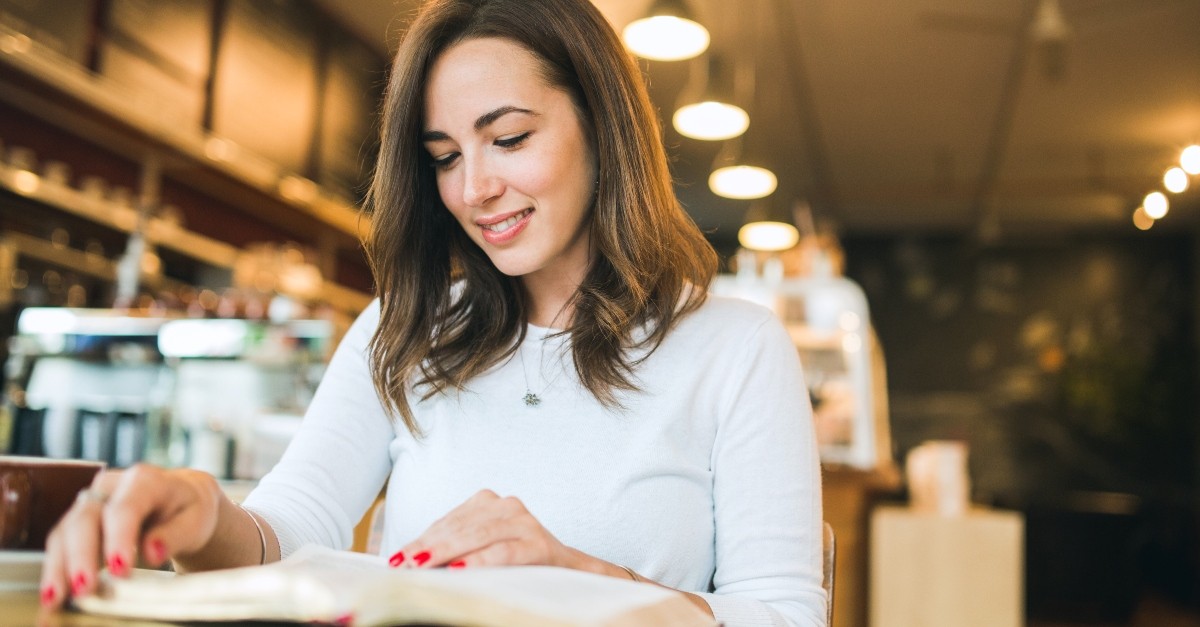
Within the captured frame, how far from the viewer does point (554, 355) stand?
1.24 metres

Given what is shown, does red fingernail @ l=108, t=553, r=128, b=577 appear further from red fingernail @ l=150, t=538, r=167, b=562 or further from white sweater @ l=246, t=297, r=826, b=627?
white sweater @ l=246, t=297, r=826, b=627

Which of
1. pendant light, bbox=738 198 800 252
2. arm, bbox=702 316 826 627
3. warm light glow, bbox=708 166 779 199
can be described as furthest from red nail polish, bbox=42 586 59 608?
pendant light, bbox=738 198 800 252

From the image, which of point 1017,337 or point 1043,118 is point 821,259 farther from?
point 1017,337

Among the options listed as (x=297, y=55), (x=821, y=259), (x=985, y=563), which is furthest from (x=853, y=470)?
(x=297, y=55)

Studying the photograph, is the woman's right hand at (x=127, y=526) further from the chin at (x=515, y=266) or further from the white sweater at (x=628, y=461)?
the chin at (x=515, y=266)

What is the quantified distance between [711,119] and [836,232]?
5.87 m

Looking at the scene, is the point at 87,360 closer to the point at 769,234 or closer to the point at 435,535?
the point at 435,535

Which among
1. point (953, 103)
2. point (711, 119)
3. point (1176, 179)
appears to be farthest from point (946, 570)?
point (953, 103)

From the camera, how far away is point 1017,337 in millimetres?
9031

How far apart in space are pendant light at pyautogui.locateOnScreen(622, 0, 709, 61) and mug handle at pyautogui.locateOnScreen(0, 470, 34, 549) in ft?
8.94

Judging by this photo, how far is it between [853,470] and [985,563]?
0.91m

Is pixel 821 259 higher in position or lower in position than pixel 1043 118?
lower

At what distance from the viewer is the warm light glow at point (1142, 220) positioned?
743 centimetres

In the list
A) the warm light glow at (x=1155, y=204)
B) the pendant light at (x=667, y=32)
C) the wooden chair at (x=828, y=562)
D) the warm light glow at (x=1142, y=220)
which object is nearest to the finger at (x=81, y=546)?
the wooden chair at (x=828, y=562)
